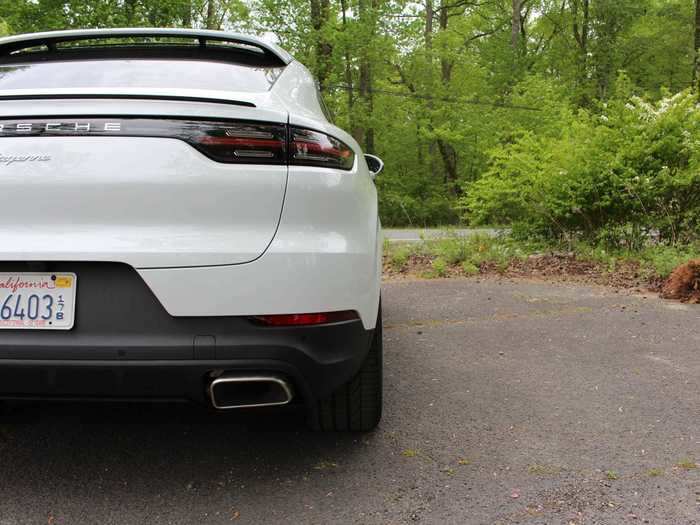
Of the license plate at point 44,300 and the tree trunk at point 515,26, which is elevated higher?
the tree trunk at point 515,26

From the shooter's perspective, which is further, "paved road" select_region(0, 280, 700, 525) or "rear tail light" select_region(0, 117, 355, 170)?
"paved road" select_region(0, 280, 700, 525)

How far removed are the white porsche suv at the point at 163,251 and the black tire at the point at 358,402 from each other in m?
0.44

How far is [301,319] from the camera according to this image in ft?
6.15

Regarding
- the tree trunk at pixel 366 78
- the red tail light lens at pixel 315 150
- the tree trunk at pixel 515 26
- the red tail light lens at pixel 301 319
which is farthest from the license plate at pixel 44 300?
the tree trunk at pixel 515 26

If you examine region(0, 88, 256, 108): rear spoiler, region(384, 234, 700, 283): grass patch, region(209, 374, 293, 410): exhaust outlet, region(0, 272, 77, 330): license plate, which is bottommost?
region(384, 234, 700, 283): grass patch

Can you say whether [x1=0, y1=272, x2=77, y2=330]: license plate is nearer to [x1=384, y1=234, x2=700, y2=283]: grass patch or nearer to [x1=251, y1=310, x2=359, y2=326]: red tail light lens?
[x1=251, y1=310, x2=359, y2=326]: red tail light lens

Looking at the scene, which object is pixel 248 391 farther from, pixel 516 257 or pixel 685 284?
pixel 516 257

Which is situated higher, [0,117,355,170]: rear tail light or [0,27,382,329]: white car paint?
[0,117,355,170]: rear tail light

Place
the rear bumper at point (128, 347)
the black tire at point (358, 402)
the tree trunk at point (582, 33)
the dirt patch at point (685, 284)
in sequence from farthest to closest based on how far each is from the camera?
the tree trunk at point (582, 33), the dirt patch at point (685, 284), the black tire at point (358, 402), the rear bumper at point (128, 347)

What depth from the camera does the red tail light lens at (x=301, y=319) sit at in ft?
6.05

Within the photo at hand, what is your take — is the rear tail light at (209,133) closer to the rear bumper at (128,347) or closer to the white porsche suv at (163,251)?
the white porsche suv at (163,251)

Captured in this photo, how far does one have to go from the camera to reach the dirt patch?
5.28 meters

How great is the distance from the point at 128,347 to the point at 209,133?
709 millimetres

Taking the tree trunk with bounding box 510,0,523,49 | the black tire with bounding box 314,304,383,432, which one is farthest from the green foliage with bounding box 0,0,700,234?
the black tire with bounding box 314,304,383,432
